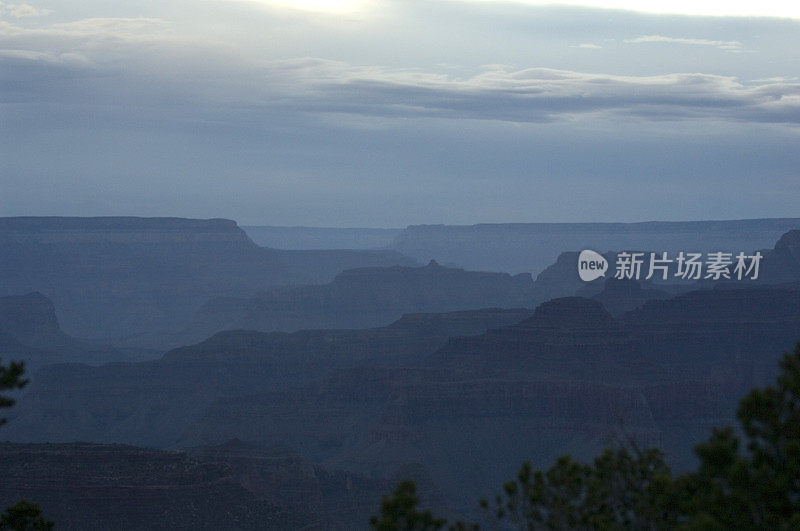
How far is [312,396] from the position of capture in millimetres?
144000

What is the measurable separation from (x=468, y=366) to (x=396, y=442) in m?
20.5

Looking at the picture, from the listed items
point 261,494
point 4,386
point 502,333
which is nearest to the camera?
point 4,386

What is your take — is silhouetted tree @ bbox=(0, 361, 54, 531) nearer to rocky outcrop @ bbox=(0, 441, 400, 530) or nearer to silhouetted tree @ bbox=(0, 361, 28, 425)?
silhouetted tree @ bbox=(0, 361, 28, 425)

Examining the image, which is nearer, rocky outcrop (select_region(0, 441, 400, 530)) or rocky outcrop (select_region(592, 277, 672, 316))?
rocky outcrop (select_region(0, 441, 400, 530))

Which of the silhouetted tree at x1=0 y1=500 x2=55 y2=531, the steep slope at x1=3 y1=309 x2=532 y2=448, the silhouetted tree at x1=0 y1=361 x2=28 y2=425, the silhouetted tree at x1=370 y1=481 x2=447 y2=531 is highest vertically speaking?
the silhouetted tree at x1=0 y1=361 x2=28 y2=425

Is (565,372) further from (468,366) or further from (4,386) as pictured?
(4,386)

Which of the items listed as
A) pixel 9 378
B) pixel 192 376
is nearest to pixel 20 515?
pixel 9 378

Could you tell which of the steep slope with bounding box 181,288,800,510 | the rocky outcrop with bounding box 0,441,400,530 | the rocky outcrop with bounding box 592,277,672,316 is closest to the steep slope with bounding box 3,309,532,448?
the steep slope with bounding box 181,288,800,510

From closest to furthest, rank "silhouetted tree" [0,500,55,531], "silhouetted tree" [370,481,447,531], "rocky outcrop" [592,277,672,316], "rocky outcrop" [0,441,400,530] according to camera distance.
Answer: "silhouetted tree" [370,481,447,531], "silhouetted tree" [0,500,55,531], "rocky outcrop" [0,441,400,530], "rocky outcrop" [592,277,672,316]

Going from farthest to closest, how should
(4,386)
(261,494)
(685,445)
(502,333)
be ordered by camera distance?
(502,333) < (685,445) < (261,494) < (4,386)

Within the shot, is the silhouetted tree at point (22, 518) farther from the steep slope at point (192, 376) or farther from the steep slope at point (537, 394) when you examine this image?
the steep slope at point (192, 376)

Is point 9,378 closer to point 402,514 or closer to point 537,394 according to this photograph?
point 402,514

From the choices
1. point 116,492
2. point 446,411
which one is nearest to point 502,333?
point 446,411

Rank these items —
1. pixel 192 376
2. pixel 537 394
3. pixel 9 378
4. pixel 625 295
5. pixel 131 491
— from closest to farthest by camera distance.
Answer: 1. pixel 9 378
2. pixel 131 491
3. pixel 537 394
4. pixel 192 376
5. pixel 625 295
